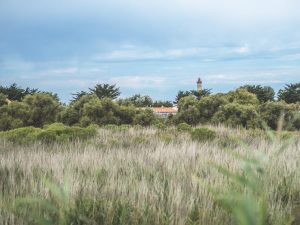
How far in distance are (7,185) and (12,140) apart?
6735mm

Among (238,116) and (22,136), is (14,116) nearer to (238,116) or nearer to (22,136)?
(22,136)

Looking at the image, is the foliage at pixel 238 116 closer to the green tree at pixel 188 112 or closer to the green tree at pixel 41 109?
the green tree at pixel 188 112

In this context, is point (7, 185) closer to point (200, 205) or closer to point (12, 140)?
point (200, 205)

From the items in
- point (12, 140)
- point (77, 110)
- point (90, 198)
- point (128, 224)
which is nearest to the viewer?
point (128, 224)

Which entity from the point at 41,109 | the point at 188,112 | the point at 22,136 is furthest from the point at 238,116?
the point at 22,136

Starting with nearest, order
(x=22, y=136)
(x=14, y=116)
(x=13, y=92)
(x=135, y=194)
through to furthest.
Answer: (x=135, y=194) < (x=22, y=136) < (x=14, y=116) < (x=13, y=92)

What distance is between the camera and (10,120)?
2338 centimetres

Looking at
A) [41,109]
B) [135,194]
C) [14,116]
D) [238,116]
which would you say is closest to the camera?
[135,194]

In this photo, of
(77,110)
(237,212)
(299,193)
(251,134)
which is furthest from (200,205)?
(77,110)

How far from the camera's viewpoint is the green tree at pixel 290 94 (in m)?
42.9

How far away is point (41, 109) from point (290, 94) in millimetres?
27768

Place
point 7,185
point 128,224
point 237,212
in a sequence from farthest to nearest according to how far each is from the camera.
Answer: point 7,185 < point 128,224 < point 237,212

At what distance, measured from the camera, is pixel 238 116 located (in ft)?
72.4

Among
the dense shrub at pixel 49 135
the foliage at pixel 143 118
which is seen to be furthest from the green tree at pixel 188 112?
the dense shrub at pixel 49 135
